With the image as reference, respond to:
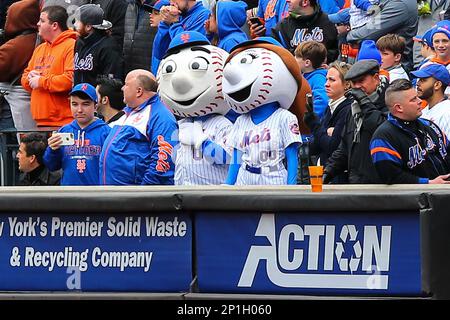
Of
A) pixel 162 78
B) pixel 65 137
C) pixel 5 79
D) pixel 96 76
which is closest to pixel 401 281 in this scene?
pixel 162 78

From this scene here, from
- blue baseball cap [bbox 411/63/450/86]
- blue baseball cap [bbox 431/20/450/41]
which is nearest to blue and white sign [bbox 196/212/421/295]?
blue baseball cap [bbox 411/63/450/86]

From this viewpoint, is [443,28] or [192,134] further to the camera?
[443,28]

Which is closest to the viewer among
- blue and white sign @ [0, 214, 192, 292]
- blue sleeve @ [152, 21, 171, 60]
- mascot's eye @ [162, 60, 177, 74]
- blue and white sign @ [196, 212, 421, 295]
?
blue and white sign @ [196, 212, 421, 295]

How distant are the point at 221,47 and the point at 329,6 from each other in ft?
6.58

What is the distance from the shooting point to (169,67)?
25.3 ft

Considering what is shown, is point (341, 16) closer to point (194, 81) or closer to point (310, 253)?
point (194, 81)

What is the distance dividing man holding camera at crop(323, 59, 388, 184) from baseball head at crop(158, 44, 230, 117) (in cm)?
91

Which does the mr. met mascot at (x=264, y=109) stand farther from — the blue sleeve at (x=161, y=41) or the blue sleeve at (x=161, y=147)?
the blue sleeve at (x=161, y=41)

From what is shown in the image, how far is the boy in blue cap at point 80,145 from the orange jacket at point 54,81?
1.63 m

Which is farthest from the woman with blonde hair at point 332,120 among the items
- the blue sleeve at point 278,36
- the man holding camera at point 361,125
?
the blue sleeve at point 278,36

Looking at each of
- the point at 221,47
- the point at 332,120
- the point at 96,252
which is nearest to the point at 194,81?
the point at 332,120

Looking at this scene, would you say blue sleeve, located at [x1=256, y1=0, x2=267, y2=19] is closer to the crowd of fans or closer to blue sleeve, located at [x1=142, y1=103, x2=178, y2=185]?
the crowd of fans

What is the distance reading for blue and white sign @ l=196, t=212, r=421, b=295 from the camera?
5.08 m

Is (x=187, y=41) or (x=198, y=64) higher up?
(x=187, y=41)
